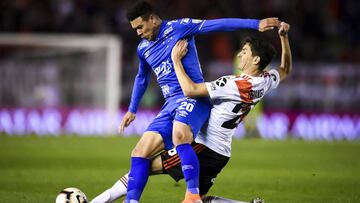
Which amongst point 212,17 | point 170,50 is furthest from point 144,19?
point 212,17

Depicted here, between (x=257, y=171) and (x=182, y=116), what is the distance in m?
4.94

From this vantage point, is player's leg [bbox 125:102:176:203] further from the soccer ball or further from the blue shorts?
the soccer ball

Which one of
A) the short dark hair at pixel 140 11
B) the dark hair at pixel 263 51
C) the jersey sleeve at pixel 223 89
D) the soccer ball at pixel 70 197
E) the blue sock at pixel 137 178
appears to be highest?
the short dark hair at pixel 140 11

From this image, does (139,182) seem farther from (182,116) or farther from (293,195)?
(293,195)

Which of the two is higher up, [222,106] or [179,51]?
[179,51]

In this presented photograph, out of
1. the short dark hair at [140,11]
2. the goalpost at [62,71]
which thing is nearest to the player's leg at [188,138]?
the short dark hair at [140,11]

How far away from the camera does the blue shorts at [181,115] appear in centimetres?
677

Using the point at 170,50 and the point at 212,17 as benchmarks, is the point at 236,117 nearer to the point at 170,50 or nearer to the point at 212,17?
the point at 170,50

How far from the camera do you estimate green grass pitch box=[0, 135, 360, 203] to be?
8703 millimetres

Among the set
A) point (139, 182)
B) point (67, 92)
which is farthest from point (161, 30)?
point (67, 92)

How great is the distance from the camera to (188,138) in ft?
21.9

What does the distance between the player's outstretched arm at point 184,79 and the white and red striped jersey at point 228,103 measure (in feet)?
0.28

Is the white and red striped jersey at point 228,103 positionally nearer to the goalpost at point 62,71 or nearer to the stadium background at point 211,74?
the stadium background at point 211,74

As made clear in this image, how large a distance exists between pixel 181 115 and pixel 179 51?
1.89 feet
